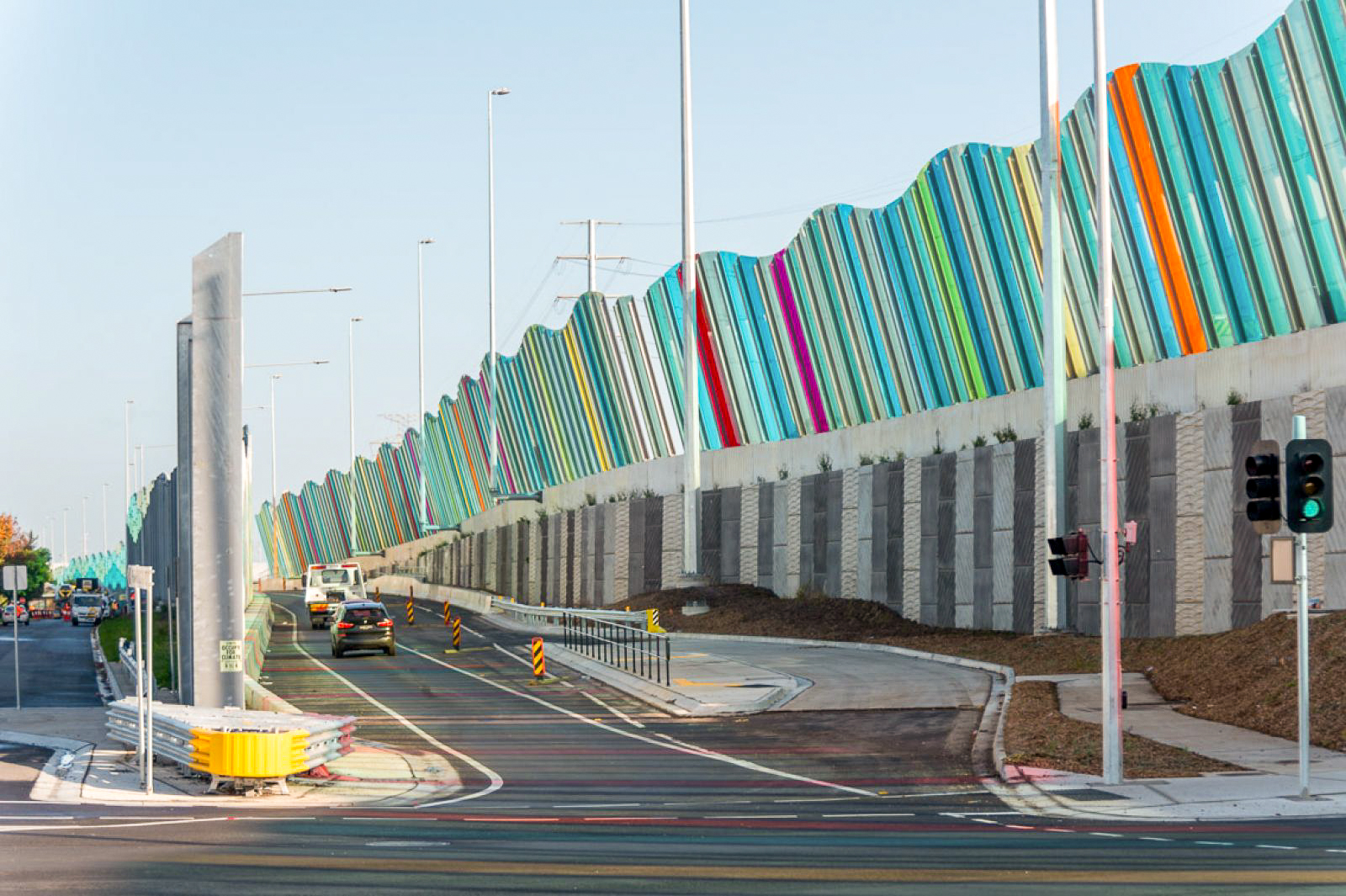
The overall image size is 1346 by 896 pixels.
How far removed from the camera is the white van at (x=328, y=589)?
68938 millimetres

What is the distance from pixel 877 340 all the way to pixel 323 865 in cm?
3943

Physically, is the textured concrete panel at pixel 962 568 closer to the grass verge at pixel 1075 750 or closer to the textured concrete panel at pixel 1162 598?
the textured concrete panel at pixel 1162 598

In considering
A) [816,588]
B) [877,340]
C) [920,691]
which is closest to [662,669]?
[920,691]

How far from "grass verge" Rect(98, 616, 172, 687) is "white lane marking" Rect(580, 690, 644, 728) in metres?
12.8

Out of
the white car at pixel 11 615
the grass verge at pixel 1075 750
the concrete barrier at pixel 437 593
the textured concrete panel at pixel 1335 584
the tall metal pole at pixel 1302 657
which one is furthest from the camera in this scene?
the white car at pixel 11 615

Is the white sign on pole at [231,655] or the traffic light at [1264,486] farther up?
the traffic light at [1264,486]

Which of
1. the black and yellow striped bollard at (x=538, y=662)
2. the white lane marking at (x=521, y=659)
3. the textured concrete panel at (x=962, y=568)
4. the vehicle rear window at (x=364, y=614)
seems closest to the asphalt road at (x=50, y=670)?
the vehicle rear window at (x=364, y=614)

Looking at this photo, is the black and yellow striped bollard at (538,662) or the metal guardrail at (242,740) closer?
the metal guardrail at (242,740)

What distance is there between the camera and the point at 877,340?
5281 centimetres

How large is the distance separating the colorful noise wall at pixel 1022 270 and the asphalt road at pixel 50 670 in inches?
963

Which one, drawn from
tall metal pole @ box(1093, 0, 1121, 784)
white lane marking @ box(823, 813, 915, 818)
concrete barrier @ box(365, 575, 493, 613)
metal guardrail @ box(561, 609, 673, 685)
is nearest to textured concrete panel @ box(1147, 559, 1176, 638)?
metal guardrail @ box(561, 609, 673, 685)

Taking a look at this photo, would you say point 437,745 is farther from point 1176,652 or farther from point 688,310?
point 688,310

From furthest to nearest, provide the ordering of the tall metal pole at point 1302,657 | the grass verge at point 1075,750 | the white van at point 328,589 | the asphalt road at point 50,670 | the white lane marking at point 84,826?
1. the white van at point 328,589
2. the asphalt road at point 50,670
3. the grass verge at point 1075,750
4. the tall metal pole at point 1302,657
5. the white lane marking at point 84,826

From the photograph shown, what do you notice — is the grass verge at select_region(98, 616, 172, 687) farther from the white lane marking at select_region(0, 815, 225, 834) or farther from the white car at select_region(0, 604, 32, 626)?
the white lane marking at select_region(0, 815, 225, 834)
